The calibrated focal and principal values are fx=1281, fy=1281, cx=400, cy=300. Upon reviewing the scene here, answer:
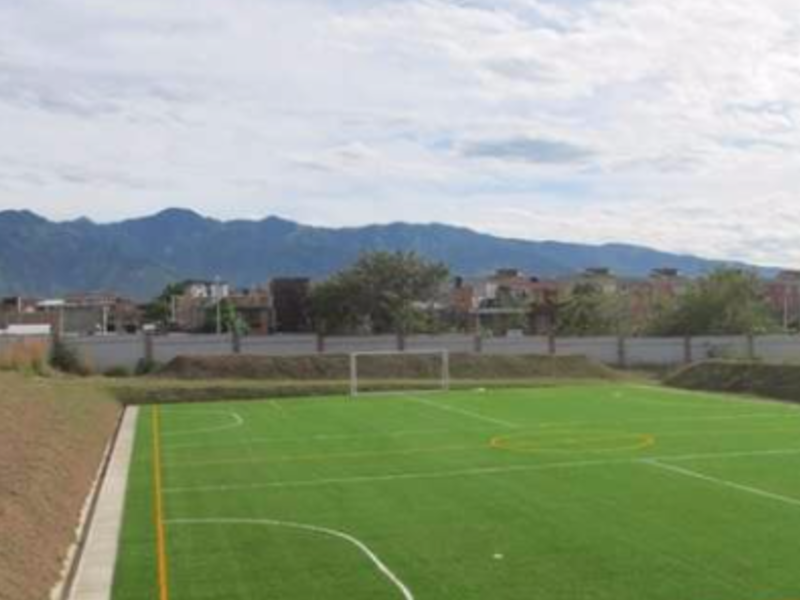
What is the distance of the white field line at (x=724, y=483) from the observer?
18.6 m

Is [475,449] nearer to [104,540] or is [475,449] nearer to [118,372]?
[104,540]

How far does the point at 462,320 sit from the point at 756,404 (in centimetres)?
10338

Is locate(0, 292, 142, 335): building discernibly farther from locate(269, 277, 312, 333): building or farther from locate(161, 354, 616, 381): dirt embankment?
locate(161, 354, 616, 381): dirt embankment

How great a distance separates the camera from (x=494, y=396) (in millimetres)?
44438

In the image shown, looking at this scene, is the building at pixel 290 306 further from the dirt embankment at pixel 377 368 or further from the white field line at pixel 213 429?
the white field line at pixel 213 429

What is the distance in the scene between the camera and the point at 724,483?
20.4m

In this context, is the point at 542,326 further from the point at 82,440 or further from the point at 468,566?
the point at 468,566

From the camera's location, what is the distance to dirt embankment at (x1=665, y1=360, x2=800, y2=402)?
42.7 metres

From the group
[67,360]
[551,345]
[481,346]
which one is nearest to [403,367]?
[481,346]

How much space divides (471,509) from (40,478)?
6.22m

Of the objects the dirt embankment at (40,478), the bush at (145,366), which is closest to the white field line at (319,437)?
the dirt embankment at (40,478)

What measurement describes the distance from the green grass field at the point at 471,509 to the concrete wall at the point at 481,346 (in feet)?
109

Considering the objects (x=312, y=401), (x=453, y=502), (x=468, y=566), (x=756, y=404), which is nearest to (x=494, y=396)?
(x=312, y=401)

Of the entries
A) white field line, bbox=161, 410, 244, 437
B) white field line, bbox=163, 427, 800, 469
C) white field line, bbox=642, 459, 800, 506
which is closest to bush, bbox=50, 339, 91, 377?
white field line, bbox=161, 410, 244, 437
